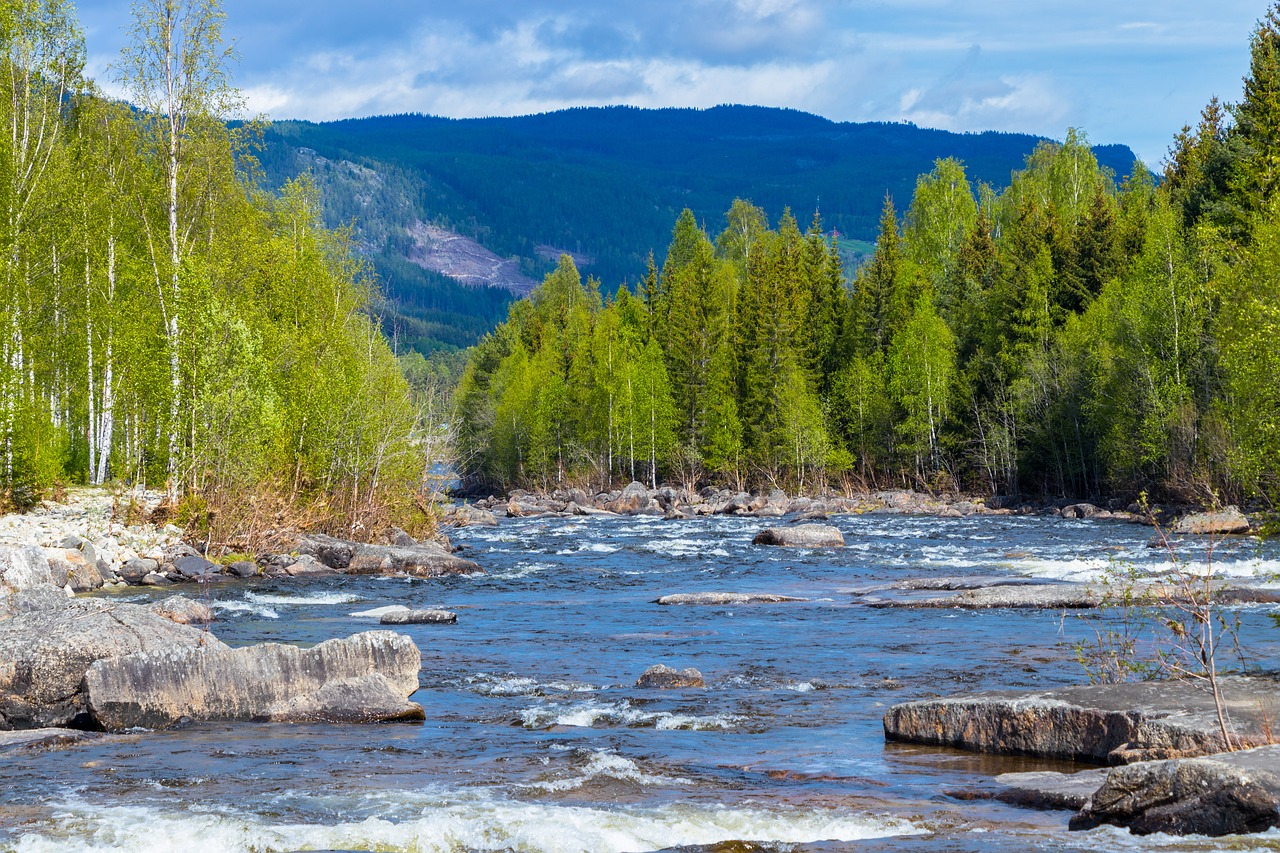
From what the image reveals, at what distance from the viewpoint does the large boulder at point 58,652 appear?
12.8m

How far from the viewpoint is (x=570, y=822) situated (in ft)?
30.3

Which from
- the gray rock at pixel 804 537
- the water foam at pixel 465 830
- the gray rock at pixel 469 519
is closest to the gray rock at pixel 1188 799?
the water foam at pixel 465 830

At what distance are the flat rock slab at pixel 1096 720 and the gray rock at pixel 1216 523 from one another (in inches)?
1154

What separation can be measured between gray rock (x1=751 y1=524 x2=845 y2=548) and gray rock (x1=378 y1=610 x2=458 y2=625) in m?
19.5

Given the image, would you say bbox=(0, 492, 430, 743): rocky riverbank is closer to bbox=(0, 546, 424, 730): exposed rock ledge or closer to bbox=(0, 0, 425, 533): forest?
bbox=(0, 546, 424, 730): exposed rock ledge

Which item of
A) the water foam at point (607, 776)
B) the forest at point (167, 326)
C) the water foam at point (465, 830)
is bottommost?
the water foam at point (607, 776)

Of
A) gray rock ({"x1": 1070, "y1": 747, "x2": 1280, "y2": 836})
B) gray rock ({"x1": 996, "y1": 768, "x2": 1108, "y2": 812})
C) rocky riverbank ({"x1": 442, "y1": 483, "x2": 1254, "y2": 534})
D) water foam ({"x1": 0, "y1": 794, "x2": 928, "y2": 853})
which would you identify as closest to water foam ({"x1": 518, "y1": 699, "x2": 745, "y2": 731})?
water foam ({"x1": 0, "y1": 794, "x2": 928, "y2": 853})

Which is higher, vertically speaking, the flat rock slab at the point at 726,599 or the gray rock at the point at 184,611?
the gray rock at the point at 184,611

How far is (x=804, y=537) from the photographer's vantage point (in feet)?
129

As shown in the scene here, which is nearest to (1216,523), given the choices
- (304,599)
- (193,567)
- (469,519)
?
(304,599)

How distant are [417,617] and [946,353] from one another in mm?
51585

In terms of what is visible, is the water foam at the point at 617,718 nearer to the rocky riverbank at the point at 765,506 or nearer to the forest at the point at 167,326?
the forest at the point at 167,326

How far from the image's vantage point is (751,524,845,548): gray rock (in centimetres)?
3919

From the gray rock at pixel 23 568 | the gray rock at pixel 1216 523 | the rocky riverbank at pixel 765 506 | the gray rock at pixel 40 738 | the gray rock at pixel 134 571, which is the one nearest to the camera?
the gray rock at pixel 40 738
